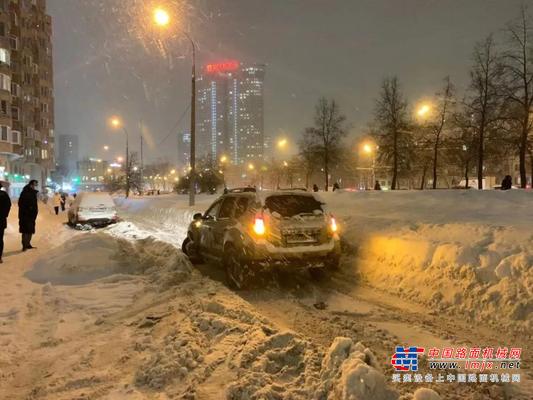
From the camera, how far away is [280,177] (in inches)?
3469

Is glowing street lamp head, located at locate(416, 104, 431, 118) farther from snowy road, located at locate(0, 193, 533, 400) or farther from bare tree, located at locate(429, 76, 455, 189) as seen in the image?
snowy road, located at locate(0, 193, 533, 400)

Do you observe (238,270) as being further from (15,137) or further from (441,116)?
(15,137)

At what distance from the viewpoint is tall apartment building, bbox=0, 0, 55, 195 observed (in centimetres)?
4562

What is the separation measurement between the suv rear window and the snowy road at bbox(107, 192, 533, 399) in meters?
1.36

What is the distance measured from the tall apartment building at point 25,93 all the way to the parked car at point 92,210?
29085 mm

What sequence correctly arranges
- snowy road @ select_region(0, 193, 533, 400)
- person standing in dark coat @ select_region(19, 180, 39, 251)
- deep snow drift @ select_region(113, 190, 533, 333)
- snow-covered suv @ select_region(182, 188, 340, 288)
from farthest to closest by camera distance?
person standing in dark coat @ select_region(19, 180, 39, 251) < snow-covered suv @ select_region(182, 188, 340, 288) < deep snow drift @ select_region(113, 190, 533, 333) < snowy road @ select_region(0, 193, 533, 400)

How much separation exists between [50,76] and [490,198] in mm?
94010

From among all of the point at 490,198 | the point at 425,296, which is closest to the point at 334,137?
the point at 490,198

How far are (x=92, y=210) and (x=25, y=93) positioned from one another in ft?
197

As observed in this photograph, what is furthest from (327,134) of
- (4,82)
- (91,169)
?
(91,169)

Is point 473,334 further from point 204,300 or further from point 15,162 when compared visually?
point 15,162

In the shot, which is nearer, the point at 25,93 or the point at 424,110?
the point at 424,110

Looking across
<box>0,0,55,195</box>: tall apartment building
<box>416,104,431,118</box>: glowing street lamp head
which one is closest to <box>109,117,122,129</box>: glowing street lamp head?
<box>0,0,55,195</box>: tall apartment building

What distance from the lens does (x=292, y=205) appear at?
27.9 feet
